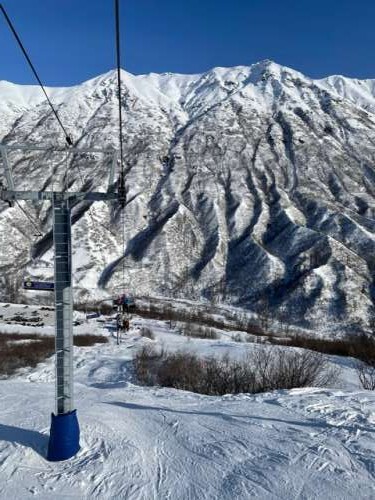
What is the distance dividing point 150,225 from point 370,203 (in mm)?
62378

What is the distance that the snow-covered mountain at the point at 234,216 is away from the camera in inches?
3645

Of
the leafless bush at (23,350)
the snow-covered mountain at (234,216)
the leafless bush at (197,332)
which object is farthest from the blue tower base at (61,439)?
the snow-covered mountain at (234,216)

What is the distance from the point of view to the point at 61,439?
8.68m

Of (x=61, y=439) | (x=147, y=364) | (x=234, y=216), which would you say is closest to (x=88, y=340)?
(x=147, y=364)

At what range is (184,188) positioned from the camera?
130 meters

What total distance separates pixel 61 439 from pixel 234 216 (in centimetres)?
11016

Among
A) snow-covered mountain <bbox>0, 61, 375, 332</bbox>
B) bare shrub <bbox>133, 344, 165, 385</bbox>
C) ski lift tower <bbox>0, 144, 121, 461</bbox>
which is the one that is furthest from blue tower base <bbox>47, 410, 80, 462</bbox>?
snow-covered mountain <bbox>0, 61, 375, 332</bbox>

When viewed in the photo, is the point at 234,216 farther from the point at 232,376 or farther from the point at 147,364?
the point at 232,376

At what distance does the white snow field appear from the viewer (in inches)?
303

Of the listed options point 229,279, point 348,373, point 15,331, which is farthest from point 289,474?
point 229,279

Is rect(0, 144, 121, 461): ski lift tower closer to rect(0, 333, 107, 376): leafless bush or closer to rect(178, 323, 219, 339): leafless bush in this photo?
rect(0, 333, 107, 376): leafless bush

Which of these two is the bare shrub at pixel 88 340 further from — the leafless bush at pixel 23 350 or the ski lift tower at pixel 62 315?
the ski lift tower at pixel 62 315

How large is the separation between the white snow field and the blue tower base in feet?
0.51

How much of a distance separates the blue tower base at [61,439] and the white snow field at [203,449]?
6.2 inches
